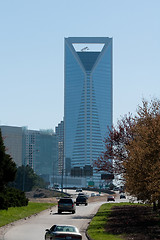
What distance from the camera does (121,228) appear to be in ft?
116

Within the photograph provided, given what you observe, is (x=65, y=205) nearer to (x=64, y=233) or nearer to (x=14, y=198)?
(x=14, y=198)

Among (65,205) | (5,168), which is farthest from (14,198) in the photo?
(5,168)

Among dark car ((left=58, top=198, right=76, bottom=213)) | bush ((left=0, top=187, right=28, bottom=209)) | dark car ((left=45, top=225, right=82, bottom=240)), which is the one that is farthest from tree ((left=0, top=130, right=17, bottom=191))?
dark car ((left=45, top=225, right=82, bottom=240))

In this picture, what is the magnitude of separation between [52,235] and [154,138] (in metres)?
9.86

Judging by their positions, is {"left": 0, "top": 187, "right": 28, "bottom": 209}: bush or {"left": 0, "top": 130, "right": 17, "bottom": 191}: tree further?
{"left": 0, "top": 187, "right": 28, "bottom": 209}: bush

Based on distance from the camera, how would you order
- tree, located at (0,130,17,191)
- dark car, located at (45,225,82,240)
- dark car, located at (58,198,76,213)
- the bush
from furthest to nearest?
1. dark car, located at (58,198,76,213)
2. the bush
3. tree, located at (0,130,17,191)
4. dark car, located at (45,225,82,240)

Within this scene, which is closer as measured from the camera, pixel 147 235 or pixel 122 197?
pixel 147 235

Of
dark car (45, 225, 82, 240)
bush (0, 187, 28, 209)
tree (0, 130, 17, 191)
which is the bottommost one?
dark car (45, 225, 82, 240)

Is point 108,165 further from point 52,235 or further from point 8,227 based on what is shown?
point 52,235

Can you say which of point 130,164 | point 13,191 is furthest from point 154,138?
point 13,191

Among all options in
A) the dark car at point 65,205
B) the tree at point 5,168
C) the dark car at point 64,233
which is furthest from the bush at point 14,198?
the dark car at point 64,233

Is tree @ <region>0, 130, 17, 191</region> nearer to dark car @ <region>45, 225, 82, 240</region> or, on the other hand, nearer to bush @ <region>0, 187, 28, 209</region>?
bush @ <region>0, 187, 28, 209</region>

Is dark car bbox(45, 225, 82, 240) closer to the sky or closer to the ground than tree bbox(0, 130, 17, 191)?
closer to the ground

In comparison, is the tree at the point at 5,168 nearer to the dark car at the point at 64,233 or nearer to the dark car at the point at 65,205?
the dark car at the point at 65,205
